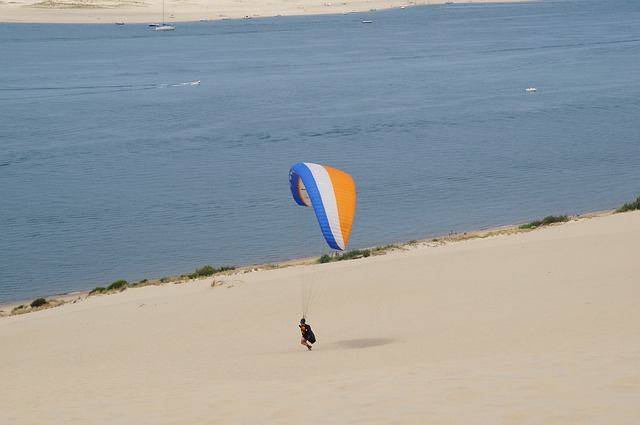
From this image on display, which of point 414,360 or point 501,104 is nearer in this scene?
point 414,360

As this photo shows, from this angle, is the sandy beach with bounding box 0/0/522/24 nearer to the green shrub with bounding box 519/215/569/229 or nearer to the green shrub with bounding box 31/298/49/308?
the green shrub with bounding box 519/215/569/229

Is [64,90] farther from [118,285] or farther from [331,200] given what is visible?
[331,200]

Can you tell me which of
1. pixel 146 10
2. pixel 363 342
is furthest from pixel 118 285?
pixel 146 10

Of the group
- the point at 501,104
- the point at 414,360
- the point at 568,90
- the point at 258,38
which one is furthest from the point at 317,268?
the point at 258,38

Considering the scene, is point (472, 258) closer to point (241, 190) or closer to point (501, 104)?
point (241, 190)

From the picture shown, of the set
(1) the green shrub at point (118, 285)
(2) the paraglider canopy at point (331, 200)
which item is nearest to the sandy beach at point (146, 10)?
(1) the green shrub at point (118, 285)
